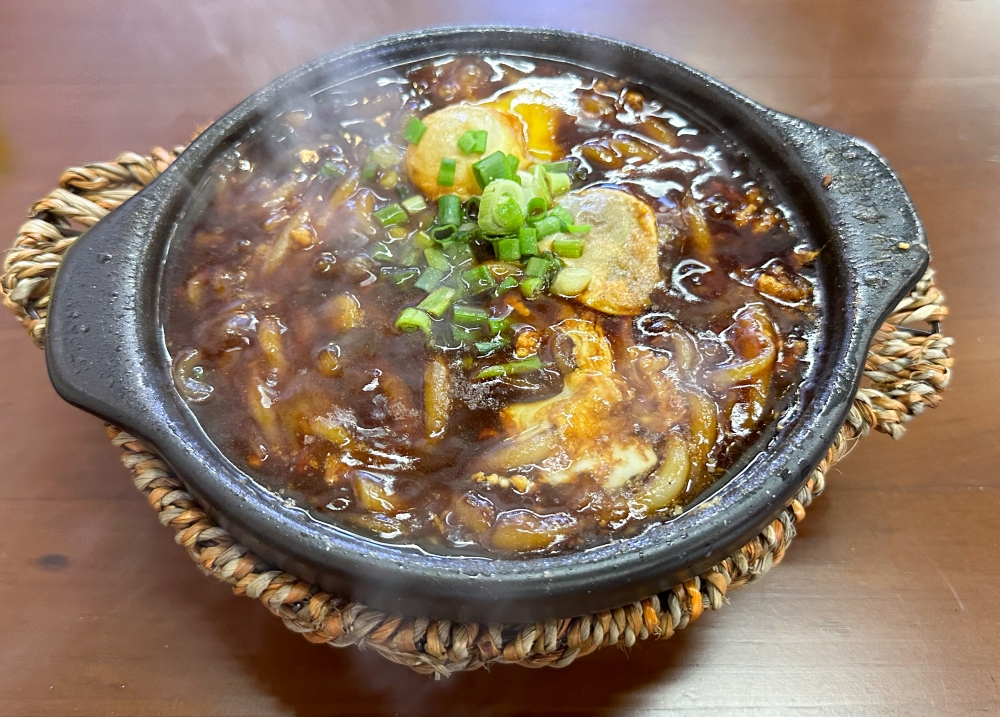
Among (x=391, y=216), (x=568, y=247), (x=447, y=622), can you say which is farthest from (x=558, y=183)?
(x=447, y=622)

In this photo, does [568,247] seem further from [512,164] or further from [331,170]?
[331,170]

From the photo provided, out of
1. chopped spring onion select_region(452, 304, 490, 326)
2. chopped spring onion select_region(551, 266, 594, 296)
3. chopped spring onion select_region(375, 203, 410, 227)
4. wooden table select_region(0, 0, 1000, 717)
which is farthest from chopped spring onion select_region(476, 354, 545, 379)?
wooden table select_region(0, 0, 1000, 717)

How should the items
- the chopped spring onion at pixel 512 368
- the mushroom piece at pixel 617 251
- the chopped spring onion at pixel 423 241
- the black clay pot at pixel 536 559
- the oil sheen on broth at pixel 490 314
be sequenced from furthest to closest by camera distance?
the chopped spring onion at pixel 423 241 < the mushroom piece at pixel 617 251 < the chopped spring onion at pixel 512 368 < the oil sheen on broth at pixel 490 314 < the black clay pot at pixel 536 559

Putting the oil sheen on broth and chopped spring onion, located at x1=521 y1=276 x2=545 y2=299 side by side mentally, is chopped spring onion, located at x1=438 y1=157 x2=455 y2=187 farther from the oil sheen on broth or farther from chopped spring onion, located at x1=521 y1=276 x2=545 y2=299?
chopped spring onion, located at x1=521 y1=276 x2=545 y2=299

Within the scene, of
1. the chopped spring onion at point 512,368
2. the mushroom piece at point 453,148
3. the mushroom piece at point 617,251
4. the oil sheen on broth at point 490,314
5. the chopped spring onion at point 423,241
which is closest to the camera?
the oil sheen on broth at point 490,314

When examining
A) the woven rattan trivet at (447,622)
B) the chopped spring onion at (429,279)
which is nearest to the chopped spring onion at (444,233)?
the chopped spring onion at (429,279)

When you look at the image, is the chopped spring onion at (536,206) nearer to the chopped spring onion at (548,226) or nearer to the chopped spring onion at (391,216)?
the chopped spring onion at (548,226)
